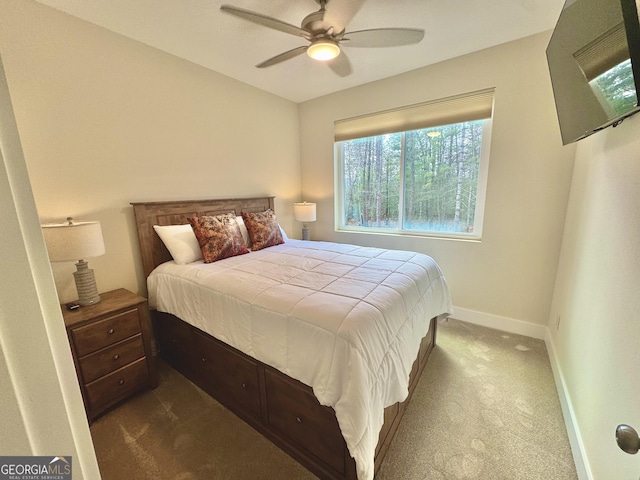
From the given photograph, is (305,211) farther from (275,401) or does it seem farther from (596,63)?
(596,63)

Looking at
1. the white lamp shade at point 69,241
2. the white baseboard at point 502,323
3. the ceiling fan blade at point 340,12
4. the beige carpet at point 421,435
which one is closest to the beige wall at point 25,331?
the beige carpet at point 421,435

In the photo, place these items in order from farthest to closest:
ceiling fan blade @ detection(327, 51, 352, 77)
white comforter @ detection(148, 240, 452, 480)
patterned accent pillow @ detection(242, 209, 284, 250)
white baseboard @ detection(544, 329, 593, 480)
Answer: patterned accent pillow @ detection(242, 209, 284, 250) → ceiling fan blade @ detection(327, 51, 352, 77) → white baseboard @ detection(544, 329, 593, 480) → white comforter @ detection(148, 240, 452, 480)

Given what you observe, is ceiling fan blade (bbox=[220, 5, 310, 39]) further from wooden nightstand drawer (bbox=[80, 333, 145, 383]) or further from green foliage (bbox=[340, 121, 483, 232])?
wooden nightstand drawer (bbox=[80, 333, 145, 383])

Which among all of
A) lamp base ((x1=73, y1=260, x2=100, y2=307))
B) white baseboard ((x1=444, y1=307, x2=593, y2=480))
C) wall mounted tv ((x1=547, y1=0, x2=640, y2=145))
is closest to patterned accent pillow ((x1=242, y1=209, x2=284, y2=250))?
lamp base ((x1=73, y1=260, x2=100, y2=307))

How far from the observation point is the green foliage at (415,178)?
2785mm

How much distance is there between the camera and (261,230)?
280 cm

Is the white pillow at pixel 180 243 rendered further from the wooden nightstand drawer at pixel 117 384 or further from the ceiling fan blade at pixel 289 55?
the ceiling fan blade at pixel 289 55

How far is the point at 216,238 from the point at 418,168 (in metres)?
2.34

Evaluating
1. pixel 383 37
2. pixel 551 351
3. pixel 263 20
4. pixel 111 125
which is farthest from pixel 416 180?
pixel 111 125

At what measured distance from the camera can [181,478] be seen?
1376 millimetres

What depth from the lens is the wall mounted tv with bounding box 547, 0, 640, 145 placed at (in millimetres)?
935

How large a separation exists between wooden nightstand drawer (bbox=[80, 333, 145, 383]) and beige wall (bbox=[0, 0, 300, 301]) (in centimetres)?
56

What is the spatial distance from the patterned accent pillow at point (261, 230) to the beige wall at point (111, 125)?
468 mm

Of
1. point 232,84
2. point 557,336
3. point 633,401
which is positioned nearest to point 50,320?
point 633,401
